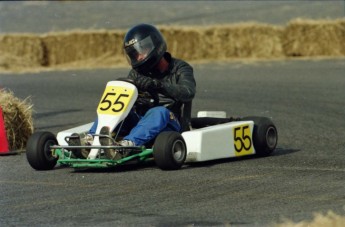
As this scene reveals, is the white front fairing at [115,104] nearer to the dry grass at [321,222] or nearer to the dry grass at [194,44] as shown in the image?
the dry grass at [321,222]

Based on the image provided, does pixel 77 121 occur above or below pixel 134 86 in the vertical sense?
below

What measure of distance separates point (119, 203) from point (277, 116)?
6.45 meters

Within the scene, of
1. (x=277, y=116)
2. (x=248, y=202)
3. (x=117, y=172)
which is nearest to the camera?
(x=248, y=202)

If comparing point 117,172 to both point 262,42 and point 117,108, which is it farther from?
point 262,42

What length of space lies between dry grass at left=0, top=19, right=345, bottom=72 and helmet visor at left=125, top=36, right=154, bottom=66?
35.6 ft

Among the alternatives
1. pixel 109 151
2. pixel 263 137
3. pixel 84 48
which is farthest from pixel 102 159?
pixel 84 48

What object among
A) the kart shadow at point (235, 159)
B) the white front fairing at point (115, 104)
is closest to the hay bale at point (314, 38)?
the kart shadow at point (235, 159)

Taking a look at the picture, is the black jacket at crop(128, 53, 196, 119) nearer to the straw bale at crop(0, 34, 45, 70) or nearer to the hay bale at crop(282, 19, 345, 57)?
the hay bale at crop(282, 19, 345, 57)

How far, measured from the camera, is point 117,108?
28.7 ft

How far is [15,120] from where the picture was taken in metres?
10.6

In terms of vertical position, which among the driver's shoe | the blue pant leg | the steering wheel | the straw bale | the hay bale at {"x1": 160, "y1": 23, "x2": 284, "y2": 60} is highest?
the steering wheel

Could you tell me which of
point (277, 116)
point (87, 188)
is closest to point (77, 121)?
point (277, 116)

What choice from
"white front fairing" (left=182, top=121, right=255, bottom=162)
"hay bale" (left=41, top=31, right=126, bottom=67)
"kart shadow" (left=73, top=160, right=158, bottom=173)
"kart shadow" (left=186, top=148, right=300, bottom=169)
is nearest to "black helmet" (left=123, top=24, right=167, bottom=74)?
"white front fairing" (left=182, top=121, right=255, bottom=162)

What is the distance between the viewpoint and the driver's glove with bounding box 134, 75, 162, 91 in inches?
347
